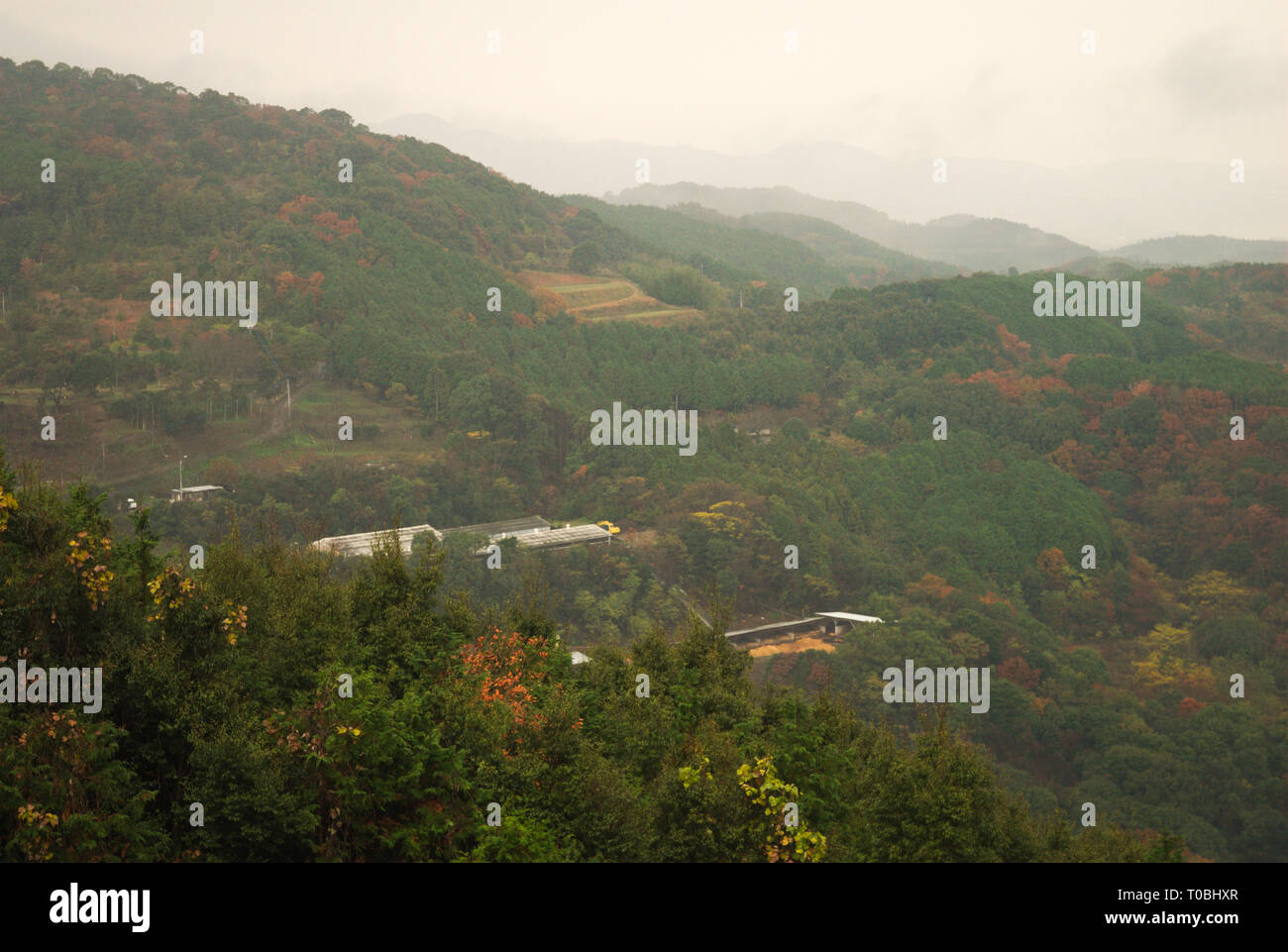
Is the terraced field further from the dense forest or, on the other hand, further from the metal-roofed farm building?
the metal-roofed farm building

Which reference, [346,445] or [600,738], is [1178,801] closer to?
[600,738]

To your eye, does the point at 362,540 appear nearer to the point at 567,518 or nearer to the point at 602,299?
the point at 567,518

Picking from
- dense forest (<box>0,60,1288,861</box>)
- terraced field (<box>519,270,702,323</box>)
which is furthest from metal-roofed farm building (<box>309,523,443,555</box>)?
terraced field (<box>519,270,702,323</box>)

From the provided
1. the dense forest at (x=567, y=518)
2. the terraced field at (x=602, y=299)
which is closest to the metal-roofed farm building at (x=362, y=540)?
the dense forest at (x=567, y=518)

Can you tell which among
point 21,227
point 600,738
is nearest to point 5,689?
point 600,738

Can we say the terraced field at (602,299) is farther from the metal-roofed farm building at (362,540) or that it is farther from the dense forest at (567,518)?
the metal-roofed farm building at (362,540)
